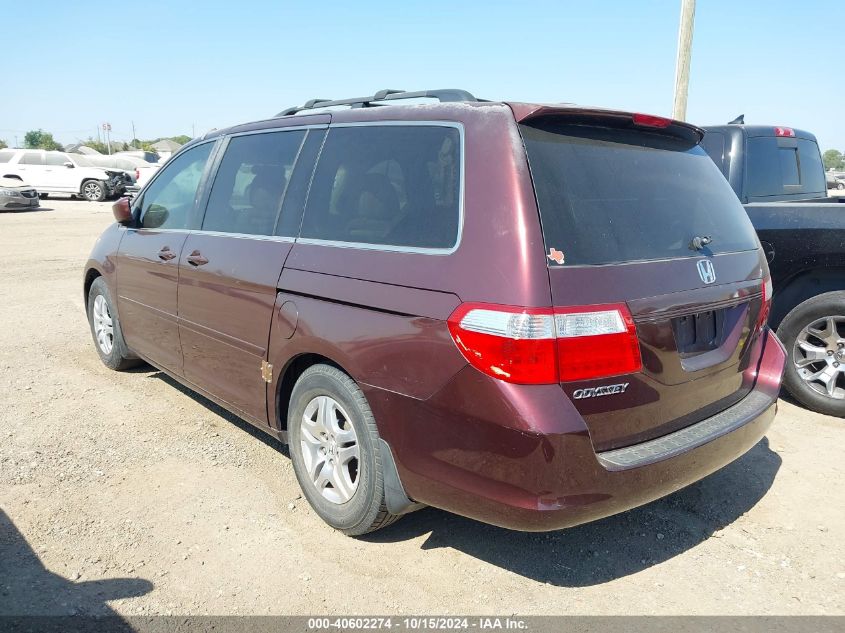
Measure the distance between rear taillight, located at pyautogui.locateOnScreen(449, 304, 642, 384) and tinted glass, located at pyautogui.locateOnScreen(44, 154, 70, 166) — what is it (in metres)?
27.8

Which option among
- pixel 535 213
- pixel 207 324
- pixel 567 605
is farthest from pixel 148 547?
pixel 535 213

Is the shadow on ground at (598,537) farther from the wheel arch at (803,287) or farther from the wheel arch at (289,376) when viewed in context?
the wheel arch at (803,287)

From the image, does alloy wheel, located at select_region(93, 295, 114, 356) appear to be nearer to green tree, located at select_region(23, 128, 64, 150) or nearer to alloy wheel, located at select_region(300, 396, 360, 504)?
alloy wheel, located at select_region(300, 396, 360, 504)

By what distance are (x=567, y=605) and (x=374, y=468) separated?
0.94 meters

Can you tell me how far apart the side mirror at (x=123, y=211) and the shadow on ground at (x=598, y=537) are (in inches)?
118

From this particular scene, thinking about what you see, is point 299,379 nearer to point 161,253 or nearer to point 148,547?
point 148,547

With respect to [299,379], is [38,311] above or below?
below

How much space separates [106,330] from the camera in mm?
5488

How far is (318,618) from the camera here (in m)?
2.62

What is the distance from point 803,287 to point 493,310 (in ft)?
11.6

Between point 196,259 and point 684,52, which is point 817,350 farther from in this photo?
point 684,52

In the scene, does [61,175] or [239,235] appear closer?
[239,235]

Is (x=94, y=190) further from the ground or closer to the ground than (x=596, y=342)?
closer to the ground

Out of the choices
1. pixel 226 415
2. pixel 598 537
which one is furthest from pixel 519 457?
pixel 226 415
